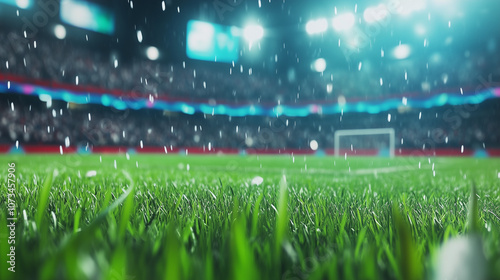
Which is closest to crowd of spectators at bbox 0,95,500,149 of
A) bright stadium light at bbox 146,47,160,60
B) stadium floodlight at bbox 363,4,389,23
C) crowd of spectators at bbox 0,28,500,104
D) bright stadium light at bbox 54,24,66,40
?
crowd of spectators at bbox 0,28,500,104

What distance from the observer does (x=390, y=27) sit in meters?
23.5

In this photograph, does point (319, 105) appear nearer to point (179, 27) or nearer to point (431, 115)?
point (431, 115)

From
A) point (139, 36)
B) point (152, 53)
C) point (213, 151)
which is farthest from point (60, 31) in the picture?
point (213, 151)

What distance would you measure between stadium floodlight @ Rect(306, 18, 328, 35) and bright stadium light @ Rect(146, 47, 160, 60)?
12.4 metres

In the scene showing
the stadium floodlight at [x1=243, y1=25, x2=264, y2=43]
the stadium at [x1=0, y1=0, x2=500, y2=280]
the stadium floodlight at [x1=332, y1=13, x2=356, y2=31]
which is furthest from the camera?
the stadium floodlight at [x1=243, y1=25, x2=264, y2=43]

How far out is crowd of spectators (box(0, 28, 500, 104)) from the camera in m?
18.7

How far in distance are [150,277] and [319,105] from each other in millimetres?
26041

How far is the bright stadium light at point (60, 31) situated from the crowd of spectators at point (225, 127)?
14.4 feet

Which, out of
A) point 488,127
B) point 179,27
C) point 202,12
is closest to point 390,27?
point 488,127

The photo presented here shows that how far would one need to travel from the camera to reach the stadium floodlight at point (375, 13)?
21153 mm

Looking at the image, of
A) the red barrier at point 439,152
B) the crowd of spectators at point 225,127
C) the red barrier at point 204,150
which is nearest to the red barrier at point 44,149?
the crowd of spectators at point 225,127

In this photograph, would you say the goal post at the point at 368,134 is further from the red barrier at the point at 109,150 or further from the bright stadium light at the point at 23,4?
the bright stadium light at the point at 23,4

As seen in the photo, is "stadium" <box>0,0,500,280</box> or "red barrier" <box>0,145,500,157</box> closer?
"red barrier" <box>0,145,500,157</box>

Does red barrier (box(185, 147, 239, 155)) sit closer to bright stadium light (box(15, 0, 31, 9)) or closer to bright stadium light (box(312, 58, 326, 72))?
bright stadium light (box(312, 58, 326, 72))
